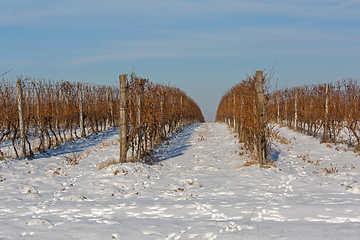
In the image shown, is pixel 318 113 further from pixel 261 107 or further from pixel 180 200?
pixel 180 200

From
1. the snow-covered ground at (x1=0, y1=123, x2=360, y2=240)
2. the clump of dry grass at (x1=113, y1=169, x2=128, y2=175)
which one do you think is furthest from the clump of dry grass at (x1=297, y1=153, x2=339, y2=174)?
the clump of dry grass at (x1=113, y1=169, x2=128, y2=175)

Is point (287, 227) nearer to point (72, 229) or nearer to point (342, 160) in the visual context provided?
point (72, 229)

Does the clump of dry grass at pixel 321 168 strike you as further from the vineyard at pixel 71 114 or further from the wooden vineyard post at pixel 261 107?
the vineyard at pixel 71 114

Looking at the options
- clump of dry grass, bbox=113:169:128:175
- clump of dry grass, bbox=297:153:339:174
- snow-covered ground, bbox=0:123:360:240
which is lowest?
clump of dry grass, bbox=297:153:339:174

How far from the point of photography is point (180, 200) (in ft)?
20.2

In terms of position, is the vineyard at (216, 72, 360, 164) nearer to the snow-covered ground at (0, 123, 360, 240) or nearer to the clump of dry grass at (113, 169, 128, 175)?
the snow-covered ground at (0, 123, 360, 240)

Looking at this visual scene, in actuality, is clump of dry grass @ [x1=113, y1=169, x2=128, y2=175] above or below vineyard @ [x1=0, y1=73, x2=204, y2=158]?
below

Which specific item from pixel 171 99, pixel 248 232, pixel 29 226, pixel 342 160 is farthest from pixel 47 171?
pixel 171 99

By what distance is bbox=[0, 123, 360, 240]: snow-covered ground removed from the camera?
14.0ft

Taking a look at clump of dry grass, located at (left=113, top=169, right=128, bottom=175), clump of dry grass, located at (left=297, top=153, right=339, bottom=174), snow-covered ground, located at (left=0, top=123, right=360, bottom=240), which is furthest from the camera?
clump of dry grass, located at (left=297, top=153, right=339, bottom=174)

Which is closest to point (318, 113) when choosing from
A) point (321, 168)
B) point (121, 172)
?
point (321, 168)

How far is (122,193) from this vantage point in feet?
22.7

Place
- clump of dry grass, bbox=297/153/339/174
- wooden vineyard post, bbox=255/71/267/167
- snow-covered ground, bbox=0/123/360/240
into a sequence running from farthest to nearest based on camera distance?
wooden vineyard post, bbox=255/71/267/167, clump of dry grass, bbox=297/153/339/174, snow-covered ground, bbox=0/123/360/240

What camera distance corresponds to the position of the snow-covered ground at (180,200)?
14.0ft
